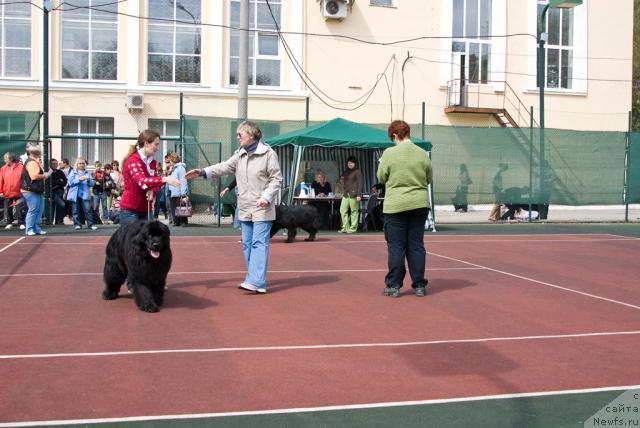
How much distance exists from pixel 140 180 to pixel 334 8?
2231 cm

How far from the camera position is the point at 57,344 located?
255 inches

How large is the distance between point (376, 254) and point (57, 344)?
7932 mm

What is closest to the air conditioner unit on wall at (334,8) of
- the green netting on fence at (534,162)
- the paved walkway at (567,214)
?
the green netting on fence at (534,162)

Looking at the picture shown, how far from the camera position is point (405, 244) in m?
9.07

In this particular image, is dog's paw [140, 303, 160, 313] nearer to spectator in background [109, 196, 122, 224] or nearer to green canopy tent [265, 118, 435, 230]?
green canopy tent [265, 118, 435, 230]

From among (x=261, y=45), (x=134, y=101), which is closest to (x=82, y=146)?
(x=134, y=101)

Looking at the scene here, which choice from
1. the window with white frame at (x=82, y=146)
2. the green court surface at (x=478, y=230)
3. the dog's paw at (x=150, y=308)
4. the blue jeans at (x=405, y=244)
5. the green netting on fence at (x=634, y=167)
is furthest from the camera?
the window with white frame at (x=82, y=146)

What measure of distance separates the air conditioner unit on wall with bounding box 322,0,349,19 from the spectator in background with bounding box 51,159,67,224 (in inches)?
520

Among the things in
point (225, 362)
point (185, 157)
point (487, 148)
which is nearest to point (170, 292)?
point (225, 362)

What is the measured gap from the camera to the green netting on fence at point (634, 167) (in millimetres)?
23047

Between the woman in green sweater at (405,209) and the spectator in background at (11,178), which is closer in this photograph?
the woman in green sweater at (405,209)

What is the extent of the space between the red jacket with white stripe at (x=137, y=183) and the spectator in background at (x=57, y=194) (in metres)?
12.1

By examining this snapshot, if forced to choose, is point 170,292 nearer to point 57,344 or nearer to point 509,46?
point 57,344

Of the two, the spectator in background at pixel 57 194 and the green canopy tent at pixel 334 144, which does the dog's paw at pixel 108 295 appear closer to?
the green canopy tent at pixel 334 144
